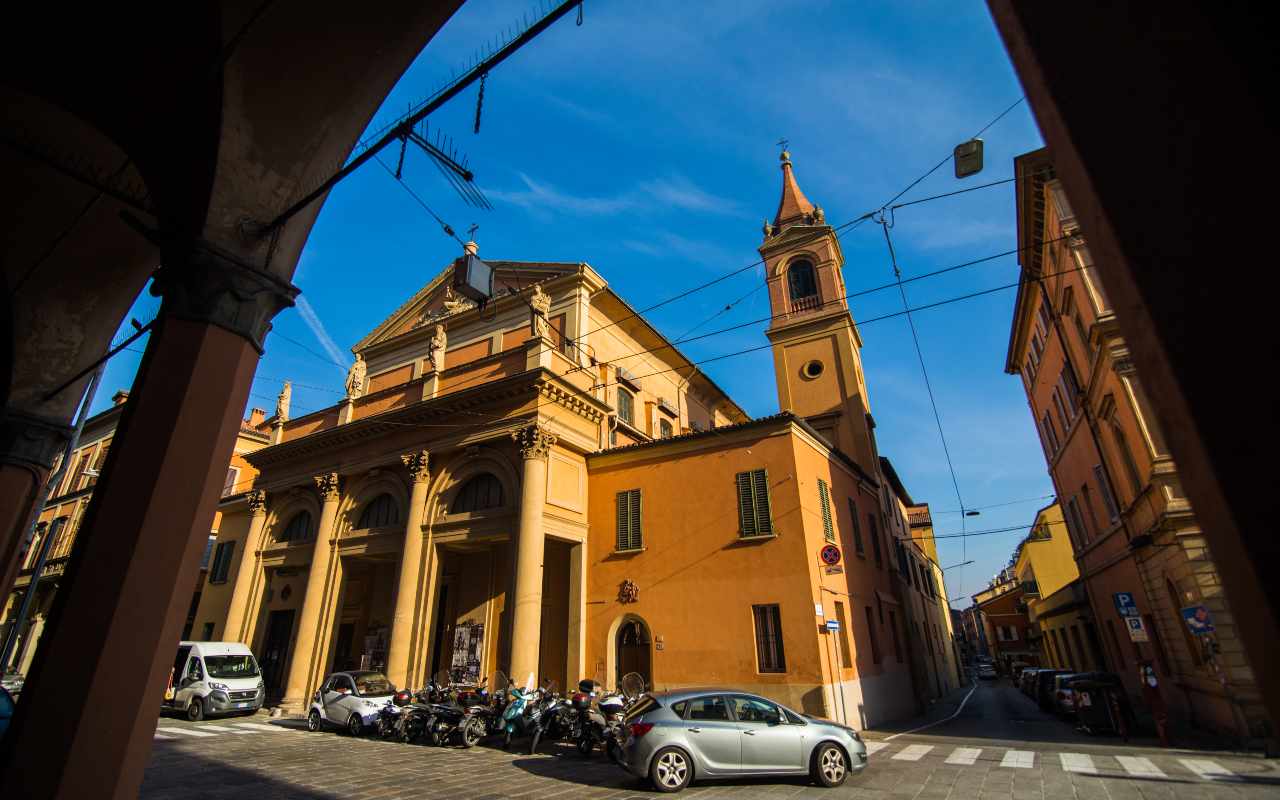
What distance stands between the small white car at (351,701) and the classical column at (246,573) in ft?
29.0

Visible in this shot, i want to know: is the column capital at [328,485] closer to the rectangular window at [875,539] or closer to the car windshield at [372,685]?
the car windshield at [372,685]

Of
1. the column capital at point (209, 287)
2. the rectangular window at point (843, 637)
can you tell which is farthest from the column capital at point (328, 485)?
the rectangular window at point (843, 637)

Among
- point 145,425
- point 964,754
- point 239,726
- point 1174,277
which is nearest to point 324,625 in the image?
point 239,726

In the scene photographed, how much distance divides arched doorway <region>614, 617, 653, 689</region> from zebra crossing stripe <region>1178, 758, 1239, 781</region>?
1047 cm

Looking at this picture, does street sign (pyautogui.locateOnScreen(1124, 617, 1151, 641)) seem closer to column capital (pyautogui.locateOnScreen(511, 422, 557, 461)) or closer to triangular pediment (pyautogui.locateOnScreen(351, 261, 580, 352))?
column capital (pyautogui.locateOnScreen(511, 422, 557, 461))

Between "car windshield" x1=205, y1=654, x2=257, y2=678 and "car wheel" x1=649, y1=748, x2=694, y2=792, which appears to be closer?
"car wheel" x1=649, y1=748, x2=694, y2=792

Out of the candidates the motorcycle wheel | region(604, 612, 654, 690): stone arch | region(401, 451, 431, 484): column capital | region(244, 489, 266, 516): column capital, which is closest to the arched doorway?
region(604, 612, 654, 690): stone arch

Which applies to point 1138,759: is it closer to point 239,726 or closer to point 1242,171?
point 1242,171

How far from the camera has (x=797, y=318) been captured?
2375 centimetres

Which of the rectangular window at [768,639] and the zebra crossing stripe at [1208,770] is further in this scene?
the rectangular window at [768,639]

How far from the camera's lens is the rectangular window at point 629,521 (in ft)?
54.3

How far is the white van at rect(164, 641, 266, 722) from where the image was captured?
631 inches

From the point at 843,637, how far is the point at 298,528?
19696mm

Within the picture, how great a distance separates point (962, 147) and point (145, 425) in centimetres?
901
